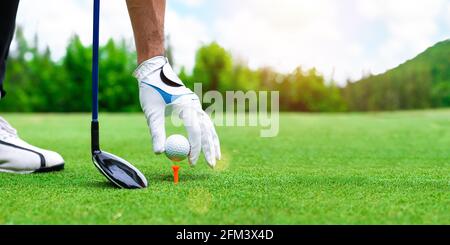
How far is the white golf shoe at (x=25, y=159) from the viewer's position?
2857mm

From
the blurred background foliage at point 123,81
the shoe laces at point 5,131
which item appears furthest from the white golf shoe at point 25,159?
the blurred background foliage at point 123,81

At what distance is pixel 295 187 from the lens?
7.58 ft

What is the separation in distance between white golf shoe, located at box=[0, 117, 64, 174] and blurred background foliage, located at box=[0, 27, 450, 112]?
32407 mm

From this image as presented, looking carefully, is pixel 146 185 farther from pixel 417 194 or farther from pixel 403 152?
pixel 403 152

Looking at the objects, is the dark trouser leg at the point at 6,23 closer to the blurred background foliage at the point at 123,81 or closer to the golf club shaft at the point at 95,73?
the golf club shaft at the point at 95,73

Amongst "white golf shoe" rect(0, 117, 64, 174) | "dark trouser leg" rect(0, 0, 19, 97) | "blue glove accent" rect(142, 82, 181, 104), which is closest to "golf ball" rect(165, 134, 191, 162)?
"blue glove accent" rect(142, 82, 181, 104)

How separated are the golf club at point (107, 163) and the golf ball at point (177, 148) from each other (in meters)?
0.18

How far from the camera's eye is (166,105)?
2572 millimetres

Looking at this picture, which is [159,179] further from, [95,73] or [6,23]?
[6,23]

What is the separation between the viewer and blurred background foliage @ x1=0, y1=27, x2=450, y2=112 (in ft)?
123

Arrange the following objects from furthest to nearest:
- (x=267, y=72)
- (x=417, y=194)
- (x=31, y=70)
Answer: (x=267, y=72) → (x=31, y=70) → (x=417, y=194)

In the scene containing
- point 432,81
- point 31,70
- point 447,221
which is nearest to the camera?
point 447,221
